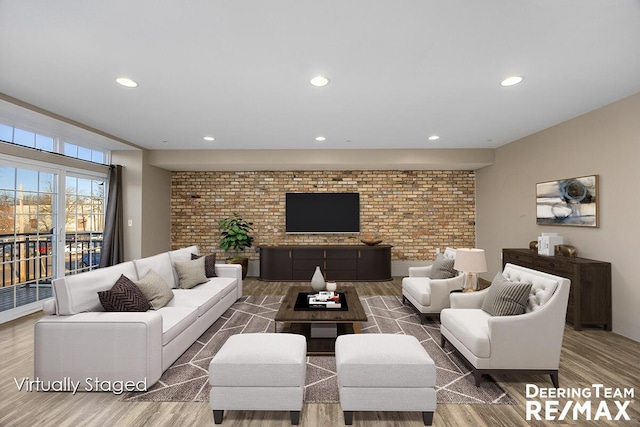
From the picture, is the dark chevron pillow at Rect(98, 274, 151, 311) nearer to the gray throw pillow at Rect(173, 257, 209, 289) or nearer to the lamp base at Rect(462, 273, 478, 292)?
the gray throw pillow at Rect(173, 257, 209, 289)

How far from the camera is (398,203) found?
251 inches

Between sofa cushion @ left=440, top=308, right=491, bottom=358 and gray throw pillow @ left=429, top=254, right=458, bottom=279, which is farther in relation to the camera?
gray throw pillow @ left=429, top=254, right=458, bottom=279

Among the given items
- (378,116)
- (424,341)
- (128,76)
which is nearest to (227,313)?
(424,341)

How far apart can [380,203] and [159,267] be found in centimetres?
440

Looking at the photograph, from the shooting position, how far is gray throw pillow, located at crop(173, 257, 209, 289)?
381 centimetres

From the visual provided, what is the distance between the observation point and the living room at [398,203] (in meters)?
2.06

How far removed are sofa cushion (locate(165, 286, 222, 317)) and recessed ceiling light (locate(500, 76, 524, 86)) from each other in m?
3.76

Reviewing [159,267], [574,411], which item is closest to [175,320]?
[159,267]

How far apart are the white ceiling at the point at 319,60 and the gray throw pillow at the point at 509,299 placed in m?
1.86

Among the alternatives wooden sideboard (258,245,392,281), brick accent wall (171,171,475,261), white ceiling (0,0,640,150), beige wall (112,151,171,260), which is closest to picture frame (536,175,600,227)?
white ceiling (0,0,640,150)

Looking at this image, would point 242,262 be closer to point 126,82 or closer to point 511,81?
point 126,82

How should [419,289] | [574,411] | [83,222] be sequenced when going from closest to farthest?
[574,411], [419,289], [83,222]

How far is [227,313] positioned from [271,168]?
3167mm

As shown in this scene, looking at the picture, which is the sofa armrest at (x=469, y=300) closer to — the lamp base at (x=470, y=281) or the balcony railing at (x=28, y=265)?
the lamp base at (x=470, y=281)
